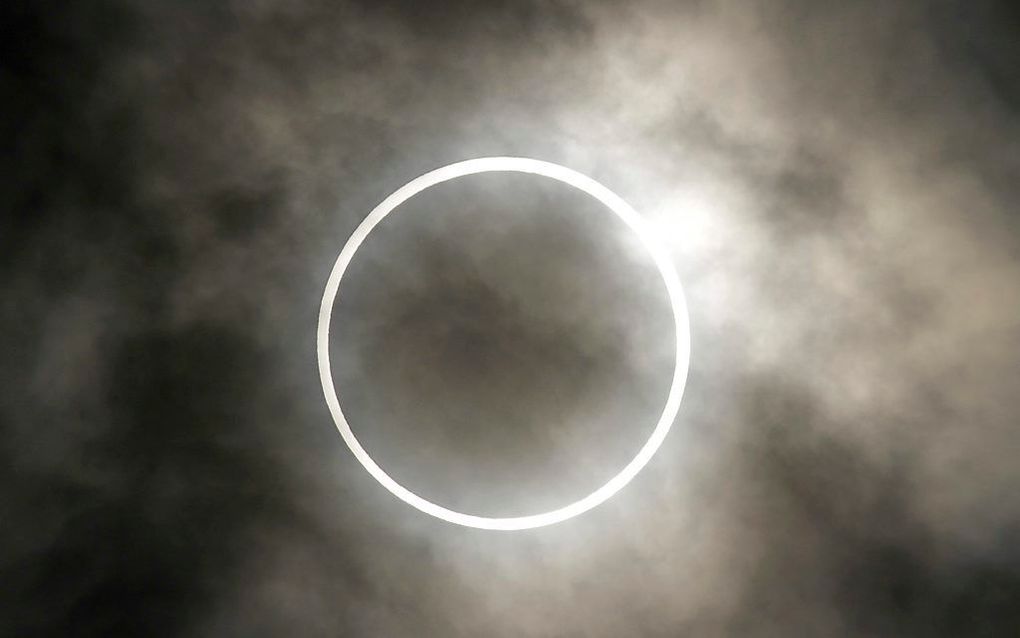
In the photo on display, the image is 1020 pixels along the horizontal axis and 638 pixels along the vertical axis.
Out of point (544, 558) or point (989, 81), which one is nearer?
point (989, 81)

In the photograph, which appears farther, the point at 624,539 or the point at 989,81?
the point at 624,539

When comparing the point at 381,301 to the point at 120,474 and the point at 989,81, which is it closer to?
the point at 120,474

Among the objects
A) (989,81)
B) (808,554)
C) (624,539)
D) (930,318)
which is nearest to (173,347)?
(624,539)

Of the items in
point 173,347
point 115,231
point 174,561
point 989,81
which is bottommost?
point 174,561

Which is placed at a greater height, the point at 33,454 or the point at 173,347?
the point at 173,347

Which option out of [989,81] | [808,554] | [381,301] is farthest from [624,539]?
[989,81]

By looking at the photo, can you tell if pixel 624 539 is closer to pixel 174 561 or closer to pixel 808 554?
A: pixel 808 554
